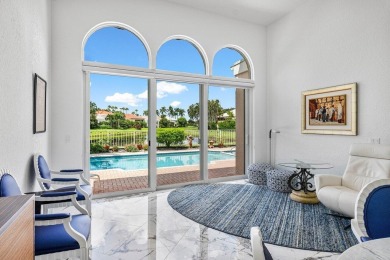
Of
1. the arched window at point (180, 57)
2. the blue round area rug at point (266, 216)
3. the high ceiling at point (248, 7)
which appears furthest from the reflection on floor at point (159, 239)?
the high ceiling at point (248, 7)

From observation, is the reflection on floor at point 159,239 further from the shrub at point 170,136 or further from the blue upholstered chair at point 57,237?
the shrub at point 170,136

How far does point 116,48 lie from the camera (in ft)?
15.3

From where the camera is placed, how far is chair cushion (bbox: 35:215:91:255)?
1.59 m

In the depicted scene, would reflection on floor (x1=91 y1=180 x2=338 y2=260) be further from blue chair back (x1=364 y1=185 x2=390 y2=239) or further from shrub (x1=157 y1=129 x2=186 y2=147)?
shrub (x1=157 y1=129 x2=186 y2=147)

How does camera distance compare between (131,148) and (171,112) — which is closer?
(131,148)

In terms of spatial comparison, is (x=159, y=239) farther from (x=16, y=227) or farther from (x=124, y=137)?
(x=124, y=137)

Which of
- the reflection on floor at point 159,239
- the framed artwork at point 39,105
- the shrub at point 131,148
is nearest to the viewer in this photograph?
the reflection on floor at point 159,239

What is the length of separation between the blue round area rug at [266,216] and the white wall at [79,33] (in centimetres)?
210

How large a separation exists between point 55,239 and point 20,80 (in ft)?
5.47

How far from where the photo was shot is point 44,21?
11.4 feet

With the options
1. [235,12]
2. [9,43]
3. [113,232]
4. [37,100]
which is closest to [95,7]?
[37,100]

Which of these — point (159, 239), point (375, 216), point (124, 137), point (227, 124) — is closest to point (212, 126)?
point (227, 124)

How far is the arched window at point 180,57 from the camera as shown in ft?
16.1

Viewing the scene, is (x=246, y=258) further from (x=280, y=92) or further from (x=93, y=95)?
(x=280, y=92)
